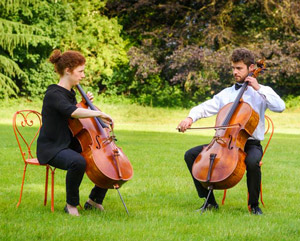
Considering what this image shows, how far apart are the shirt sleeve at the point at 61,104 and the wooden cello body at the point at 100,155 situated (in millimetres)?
112

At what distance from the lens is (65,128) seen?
4797mm

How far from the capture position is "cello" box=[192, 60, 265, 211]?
452cm

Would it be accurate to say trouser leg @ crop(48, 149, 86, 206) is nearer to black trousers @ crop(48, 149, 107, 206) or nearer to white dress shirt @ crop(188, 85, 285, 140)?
black trousers @ crop(48, 149, 107, 206)

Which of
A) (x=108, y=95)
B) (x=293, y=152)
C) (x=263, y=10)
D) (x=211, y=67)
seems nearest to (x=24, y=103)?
(x=108, y=95)

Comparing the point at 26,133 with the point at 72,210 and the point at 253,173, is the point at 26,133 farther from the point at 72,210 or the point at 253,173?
the point at 253,173

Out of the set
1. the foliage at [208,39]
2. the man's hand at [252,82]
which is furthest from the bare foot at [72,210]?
the foliage at [208,39]

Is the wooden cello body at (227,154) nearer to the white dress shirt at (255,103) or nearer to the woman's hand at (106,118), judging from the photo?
the white dress shirt at (255,103)

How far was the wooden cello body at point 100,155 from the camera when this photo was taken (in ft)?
14.5

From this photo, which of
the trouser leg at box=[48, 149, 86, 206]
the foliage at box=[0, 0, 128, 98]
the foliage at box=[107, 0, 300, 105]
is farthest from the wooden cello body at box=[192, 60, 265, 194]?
the foliage at box=[0, 0, 128, 98]

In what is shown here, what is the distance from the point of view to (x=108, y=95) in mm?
26344

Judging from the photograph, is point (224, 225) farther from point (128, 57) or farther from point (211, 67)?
point (128, 57)

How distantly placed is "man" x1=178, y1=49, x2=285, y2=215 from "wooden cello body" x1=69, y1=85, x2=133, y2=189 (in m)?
0.69

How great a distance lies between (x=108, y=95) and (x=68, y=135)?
21599 mm

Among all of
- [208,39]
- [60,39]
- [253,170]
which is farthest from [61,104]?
[60,39]
